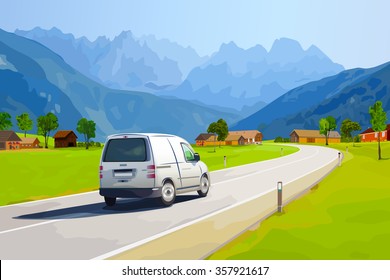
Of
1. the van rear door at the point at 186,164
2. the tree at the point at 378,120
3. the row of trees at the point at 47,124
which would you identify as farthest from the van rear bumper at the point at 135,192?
the row of trees at the point at 47,124

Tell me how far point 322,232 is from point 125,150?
6.17 meters

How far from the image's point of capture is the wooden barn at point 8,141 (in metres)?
144

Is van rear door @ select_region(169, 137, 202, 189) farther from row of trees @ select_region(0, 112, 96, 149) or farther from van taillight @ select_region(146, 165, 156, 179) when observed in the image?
row of trees @ select_region(0, 112, 96, 149)

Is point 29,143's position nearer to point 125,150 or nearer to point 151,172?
point 125,150

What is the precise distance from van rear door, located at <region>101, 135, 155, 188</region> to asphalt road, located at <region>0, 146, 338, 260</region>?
816 mm

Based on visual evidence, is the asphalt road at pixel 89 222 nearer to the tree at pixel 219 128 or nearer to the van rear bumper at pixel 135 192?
the van rear bumper at pixel 135 192

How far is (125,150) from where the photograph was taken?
14.2 metres

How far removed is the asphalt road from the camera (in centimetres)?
880

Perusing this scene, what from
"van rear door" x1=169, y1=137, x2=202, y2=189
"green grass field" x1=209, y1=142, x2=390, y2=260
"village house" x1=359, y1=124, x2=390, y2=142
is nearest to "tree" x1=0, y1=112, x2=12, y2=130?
"village house" x1=359, y1=124, x2=390, y2=142

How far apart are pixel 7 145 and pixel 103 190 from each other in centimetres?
13985

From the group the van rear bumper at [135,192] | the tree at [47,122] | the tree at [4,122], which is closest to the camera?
the van rear bumper at [135,192]

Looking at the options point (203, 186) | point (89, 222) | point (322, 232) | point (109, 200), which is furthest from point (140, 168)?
point (322, 232)

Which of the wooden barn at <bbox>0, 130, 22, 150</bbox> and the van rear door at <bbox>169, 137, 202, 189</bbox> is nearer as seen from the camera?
the van rear door at <bbox>169, 137, 202, 189</bbox>

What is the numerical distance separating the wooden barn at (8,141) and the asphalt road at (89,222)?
135172mm
